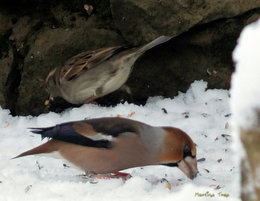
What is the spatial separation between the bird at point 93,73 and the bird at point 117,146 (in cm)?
165

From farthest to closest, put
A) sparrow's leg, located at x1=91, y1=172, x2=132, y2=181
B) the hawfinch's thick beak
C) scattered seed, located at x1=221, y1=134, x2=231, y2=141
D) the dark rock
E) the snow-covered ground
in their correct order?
Result: 1. the hawfinch's thick beak
2. the dark rock
3. scattered seed, located at x1=221, y1=134, x2=231, y2=141
4. sparrow's leg, located at x1=91, y1=172, x2=132, y2=181
5. the snow-covered ground

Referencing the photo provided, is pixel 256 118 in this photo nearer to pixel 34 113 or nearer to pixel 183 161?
pixel 183 161

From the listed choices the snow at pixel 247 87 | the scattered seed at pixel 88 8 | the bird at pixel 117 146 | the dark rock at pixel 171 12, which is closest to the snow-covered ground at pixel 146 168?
the bird at pixel 117 146

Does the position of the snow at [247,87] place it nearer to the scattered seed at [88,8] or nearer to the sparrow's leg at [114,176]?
the sparrow's leg at [114,176]

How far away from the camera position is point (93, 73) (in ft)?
20.9

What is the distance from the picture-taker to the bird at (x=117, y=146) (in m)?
4.32

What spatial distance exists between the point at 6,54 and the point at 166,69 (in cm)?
170

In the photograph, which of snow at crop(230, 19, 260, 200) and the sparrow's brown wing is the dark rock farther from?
snow at crop(230, 19, 260, 200)

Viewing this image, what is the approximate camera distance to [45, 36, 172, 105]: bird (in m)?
6.12

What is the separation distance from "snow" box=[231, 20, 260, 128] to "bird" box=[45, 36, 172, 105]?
12.8 feet

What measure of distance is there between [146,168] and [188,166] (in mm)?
556

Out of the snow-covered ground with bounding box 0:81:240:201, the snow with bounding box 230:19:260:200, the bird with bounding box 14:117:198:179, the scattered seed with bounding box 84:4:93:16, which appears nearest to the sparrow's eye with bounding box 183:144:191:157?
the bird with bounding box 14:117:198:179

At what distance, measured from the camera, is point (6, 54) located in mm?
6430

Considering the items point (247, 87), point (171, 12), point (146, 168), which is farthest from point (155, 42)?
point (247, 87)
